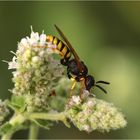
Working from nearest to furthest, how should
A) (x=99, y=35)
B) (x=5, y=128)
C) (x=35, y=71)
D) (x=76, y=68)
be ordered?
(x=35, y=71)
(x=5, y=128)
(x=76, y=68)
(x=99, y=35)

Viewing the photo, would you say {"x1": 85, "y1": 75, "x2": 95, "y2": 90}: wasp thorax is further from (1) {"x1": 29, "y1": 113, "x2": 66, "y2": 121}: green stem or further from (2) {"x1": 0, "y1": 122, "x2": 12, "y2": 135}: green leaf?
(2) {"x1": 0, "y1": 122, "x2": 12, "y2": 135}: green leaf

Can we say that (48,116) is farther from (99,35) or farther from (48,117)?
(99,35)

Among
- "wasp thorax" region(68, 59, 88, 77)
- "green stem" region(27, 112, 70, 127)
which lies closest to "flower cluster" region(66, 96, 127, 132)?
"green stem" region(27, 112, 70, 127)

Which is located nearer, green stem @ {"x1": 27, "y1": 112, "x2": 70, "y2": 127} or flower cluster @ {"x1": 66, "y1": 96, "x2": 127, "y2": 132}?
flower cluster @ {"x1": 66, "y1": 96, "x2": 127, "y2": 132}

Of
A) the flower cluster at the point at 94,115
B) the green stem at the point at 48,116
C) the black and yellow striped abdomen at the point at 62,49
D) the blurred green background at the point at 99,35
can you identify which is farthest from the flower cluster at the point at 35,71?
the blurred green background at the point at 99,35

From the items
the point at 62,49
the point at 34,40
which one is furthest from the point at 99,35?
the point at 34,40

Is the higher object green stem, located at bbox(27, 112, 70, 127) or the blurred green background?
the blurred green background

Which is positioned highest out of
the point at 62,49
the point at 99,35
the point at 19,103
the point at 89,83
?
the point at 99,35
